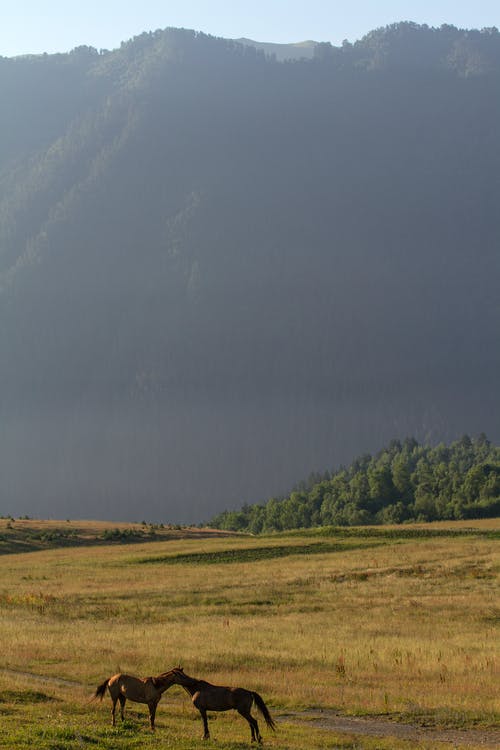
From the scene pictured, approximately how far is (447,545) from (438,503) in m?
60.2

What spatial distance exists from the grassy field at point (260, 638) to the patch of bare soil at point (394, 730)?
0.72 feet

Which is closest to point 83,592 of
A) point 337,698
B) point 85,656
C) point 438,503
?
point 85,656

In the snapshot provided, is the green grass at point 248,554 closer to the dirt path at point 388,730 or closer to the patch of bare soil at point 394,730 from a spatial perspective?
the dirt path at point 388,730

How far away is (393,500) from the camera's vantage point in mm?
140750

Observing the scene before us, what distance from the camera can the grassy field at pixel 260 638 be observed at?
69.0 feet

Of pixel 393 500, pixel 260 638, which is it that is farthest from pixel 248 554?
pixel 393 500

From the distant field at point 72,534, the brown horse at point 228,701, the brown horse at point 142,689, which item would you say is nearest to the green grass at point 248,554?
the distant field at point 72,534

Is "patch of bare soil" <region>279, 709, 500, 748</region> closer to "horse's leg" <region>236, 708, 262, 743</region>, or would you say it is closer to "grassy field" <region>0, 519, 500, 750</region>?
"grassy field" <region>0, 519, 500, 750</region>

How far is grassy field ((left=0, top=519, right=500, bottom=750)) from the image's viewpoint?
69.0 feet

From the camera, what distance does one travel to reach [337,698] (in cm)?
2456

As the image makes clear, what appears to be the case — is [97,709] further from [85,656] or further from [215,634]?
[215,634]

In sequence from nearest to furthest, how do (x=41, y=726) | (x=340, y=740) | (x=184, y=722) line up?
(x=41, y=726)
(x=340, y=740)
(x=184, y=722)

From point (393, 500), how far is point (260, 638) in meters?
108

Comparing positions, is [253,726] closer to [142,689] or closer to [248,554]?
[142,689]
